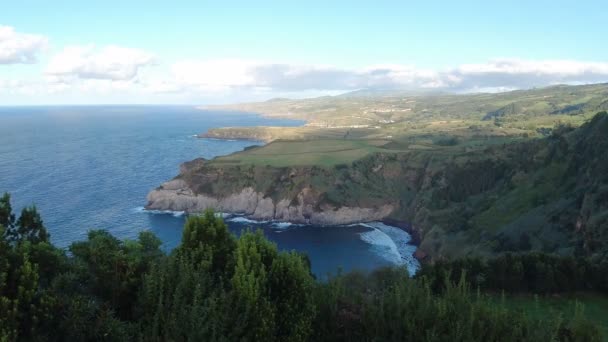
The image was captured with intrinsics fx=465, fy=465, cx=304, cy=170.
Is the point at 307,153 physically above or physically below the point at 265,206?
above

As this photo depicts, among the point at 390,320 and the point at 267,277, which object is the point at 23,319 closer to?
the point at 267,277

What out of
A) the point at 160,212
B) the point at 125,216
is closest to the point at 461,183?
the point at 160,212

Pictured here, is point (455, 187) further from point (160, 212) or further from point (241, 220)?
point (160, 212)

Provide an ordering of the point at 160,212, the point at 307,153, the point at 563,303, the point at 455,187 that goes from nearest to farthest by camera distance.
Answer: the point at 563,303
the point at 455,187
the point at 160,212
the point at 307,153

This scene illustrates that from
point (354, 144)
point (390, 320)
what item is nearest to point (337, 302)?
point (390, 320)

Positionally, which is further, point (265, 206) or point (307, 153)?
point (307, 153)

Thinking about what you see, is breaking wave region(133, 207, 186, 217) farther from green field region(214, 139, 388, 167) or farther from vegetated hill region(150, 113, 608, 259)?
green field region(214, 139, 388, 167)

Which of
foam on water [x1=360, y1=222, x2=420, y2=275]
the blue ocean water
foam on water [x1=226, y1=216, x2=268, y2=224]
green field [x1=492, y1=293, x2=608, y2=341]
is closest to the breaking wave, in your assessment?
the blue ocean water
